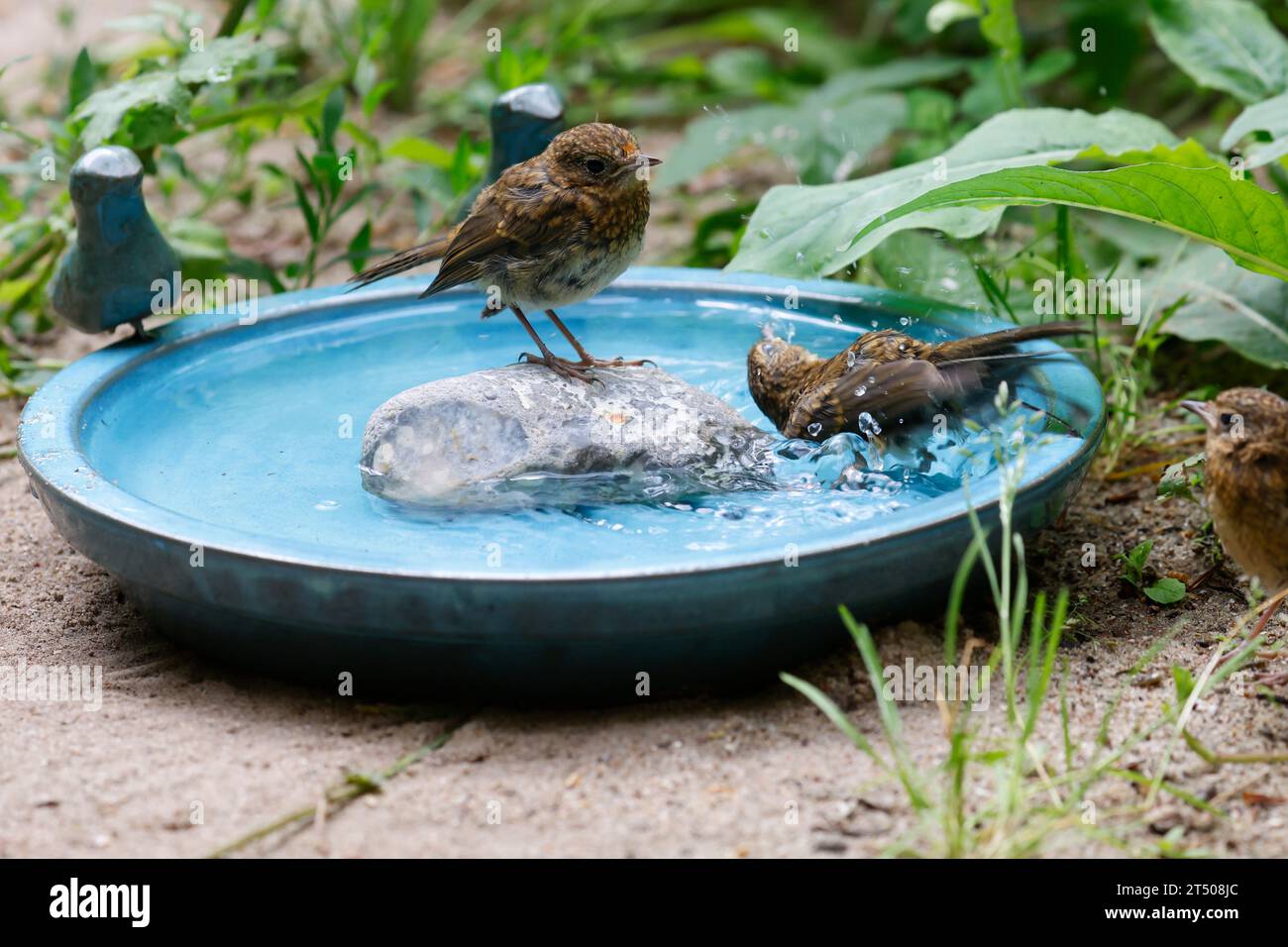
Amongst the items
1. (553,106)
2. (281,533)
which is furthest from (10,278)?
(281,533)

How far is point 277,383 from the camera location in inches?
177

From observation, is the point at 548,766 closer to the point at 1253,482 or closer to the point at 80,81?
the point at 1253,482

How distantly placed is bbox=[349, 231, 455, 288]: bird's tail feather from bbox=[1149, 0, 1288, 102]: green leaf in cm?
279

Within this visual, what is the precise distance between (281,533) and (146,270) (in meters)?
1.37

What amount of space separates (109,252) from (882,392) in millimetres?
2355

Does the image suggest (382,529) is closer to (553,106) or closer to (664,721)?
(664,721)

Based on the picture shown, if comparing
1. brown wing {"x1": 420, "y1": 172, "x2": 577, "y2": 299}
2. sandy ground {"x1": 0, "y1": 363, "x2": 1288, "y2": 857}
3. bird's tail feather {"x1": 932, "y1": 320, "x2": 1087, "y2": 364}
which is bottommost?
sandy ground {"x1": 0, "y1": 363, "x2": 1288, "y2": 857}

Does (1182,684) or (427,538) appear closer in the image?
(1182,684)

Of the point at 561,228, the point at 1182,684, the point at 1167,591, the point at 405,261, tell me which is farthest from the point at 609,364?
the point at 1182,684

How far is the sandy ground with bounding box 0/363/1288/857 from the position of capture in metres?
2.66

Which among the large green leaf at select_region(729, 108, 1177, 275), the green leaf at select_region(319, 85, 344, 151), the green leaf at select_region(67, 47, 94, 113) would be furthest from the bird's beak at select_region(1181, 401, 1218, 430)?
the green leaf at select_region(67, 47, 94, 113)

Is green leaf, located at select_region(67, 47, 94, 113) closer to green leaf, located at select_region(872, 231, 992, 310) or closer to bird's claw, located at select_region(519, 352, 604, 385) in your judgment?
bird's claw, located at select_region(519, 352, 604, 385)

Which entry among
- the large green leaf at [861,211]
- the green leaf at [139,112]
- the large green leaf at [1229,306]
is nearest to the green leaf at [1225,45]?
the large green leaf at [1229,306]

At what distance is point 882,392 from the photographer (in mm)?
3740
